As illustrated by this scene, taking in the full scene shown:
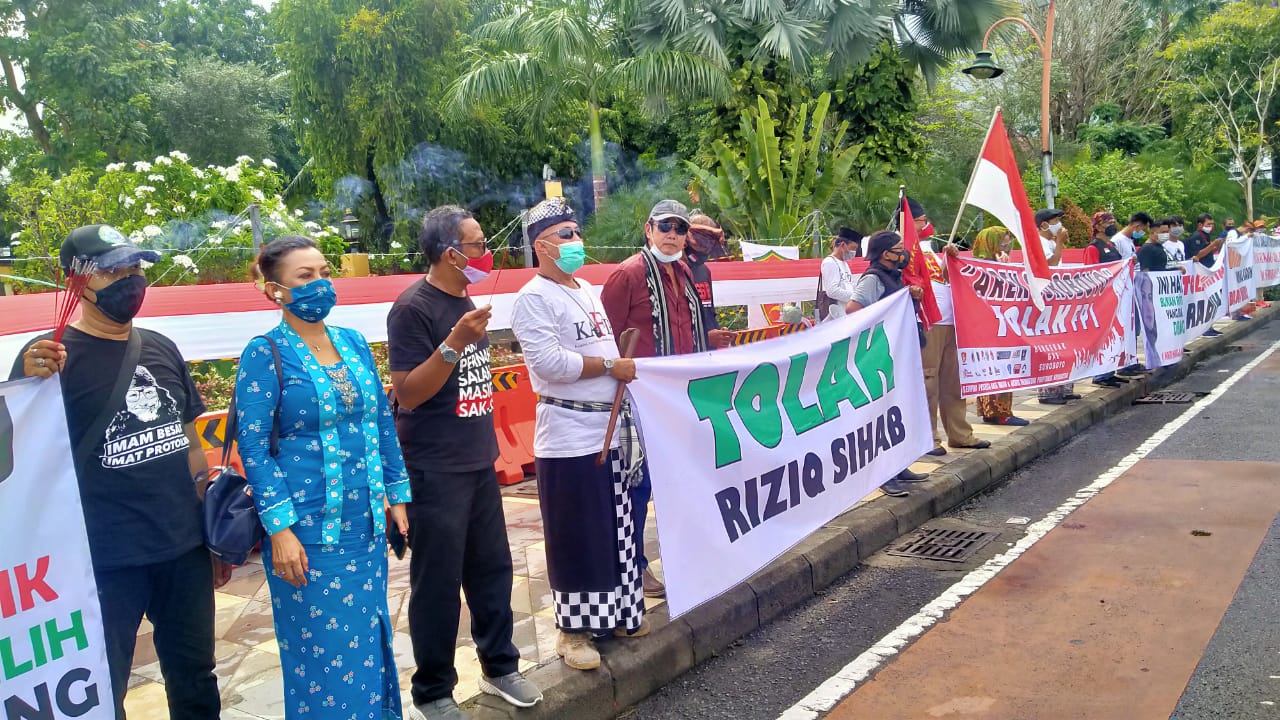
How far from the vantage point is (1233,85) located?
2850cm

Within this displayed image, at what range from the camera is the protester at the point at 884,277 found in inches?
251

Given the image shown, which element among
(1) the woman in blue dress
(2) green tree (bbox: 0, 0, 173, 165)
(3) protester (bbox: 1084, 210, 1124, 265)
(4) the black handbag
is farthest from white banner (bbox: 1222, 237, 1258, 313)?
(2) green tree (bbox: 0, 0, 173, 165)

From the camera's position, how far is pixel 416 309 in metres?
3.20

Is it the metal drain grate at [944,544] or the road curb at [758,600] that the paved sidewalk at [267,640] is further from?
the metal drain grate at [944,544]

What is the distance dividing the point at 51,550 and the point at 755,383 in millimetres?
2853

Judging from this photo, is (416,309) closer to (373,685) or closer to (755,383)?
(373,685)

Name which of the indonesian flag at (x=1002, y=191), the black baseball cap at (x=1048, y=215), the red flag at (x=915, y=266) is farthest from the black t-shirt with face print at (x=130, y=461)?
the black baseball cap at (x=1048, y=215)

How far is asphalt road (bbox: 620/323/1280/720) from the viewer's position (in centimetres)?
361

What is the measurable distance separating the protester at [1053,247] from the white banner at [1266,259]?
348 inches

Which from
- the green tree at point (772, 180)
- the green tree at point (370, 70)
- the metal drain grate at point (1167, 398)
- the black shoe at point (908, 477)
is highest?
the green tree at point (370, 70)

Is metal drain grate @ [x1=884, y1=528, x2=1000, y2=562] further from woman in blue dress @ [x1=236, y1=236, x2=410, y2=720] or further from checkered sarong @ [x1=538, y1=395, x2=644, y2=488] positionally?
woman in blue dress @ [x1=236, y1=236, x2=410, y2=720]

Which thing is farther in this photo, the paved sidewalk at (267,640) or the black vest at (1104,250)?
the black vest at (1104,250)

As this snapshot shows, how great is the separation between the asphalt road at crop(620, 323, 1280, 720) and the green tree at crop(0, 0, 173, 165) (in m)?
31.2

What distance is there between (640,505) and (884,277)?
10.1 ft
